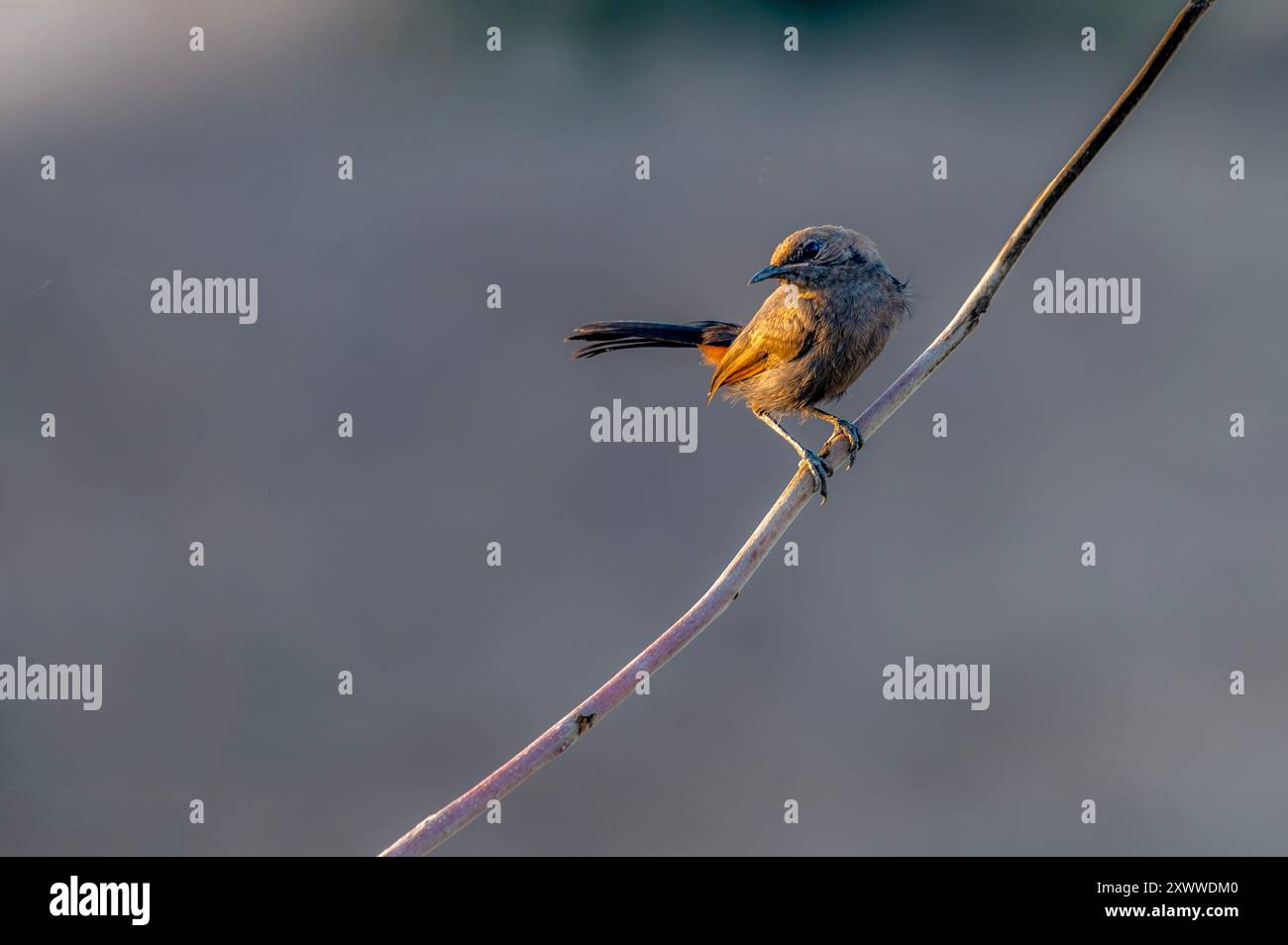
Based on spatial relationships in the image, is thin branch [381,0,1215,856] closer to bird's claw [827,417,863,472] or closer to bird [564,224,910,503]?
bird's claw [827,417,863,472]

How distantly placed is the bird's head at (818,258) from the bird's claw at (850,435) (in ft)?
1.71

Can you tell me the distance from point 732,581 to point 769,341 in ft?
7.45

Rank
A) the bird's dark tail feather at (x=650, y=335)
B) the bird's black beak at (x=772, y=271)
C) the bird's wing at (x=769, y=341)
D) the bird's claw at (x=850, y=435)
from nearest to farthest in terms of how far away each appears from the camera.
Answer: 1. the bird's claw at (x=850, y=435)
2. the bird's black beak at (x=772, y=271)
3. the bird's wing at (x=769, y=341)
4. the bird's dark tail feather at (x=650, y=335)

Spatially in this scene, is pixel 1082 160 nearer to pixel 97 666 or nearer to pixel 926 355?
pixel 926 355

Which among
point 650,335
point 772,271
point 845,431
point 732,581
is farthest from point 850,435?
point 650,335

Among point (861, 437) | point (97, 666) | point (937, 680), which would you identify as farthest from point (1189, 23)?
point (97, 666)

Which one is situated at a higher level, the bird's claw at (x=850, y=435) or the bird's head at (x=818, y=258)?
the bird's head at (x=818, y=258)

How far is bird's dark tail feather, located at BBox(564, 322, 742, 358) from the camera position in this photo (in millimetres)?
4690

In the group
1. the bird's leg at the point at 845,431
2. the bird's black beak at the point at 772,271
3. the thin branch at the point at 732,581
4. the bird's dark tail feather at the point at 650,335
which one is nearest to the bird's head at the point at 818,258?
the bird's black beak at the point at 772,271

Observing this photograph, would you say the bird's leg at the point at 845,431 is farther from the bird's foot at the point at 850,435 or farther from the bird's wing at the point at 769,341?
the bird's wing at the point at 769,341

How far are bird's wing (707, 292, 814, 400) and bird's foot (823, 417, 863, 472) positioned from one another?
319mm

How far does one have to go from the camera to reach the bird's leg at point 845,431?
315 cm

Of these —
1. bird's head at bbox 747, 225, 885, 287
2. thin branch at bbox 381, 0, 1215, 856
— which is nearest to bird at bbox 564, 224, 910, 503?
bird's head at bbox 747, 225, 885, 287

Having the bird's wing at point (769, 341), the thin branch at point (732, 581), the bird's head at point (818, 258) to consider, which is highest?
the bird's head at point (818, 258)
